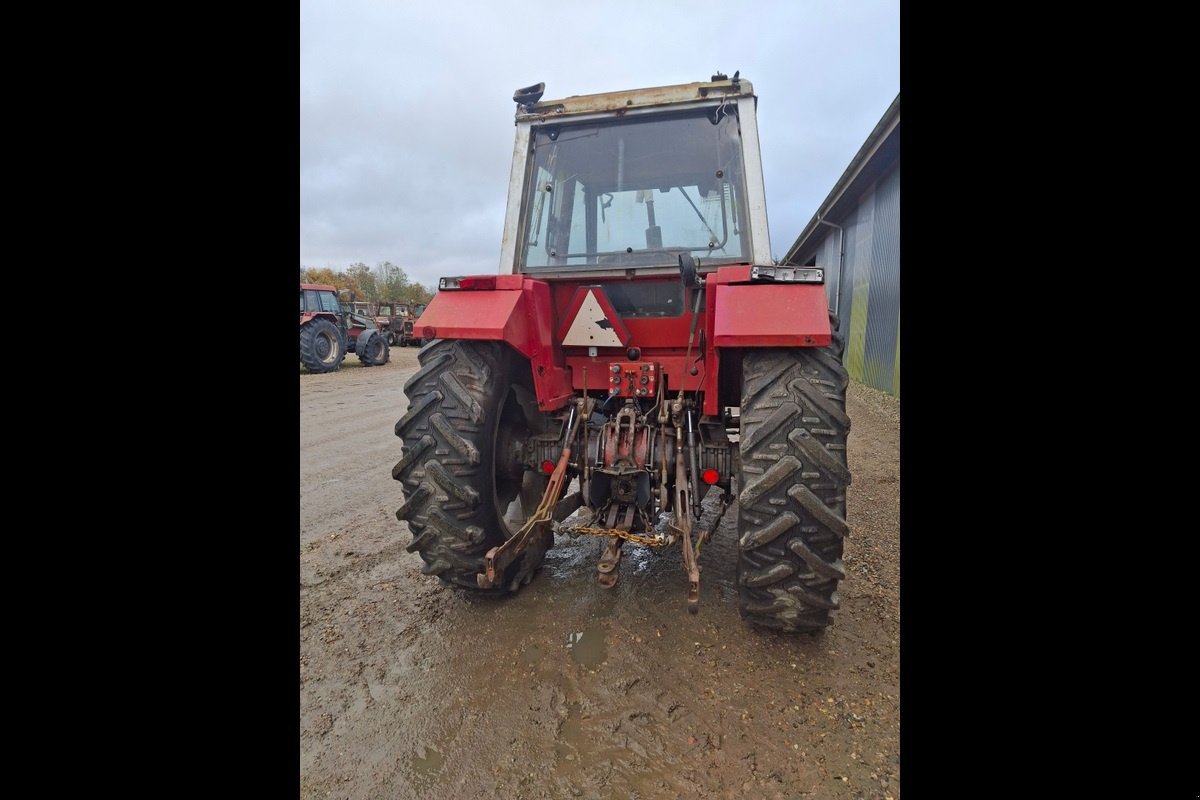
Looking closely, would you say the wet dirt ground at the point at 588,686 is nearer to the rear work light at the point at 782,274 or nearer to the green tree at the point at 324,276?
the rear work light at the point at 782,274

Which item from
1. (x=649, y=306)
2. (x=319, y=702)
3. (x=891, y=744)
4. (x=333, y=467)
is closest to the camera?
(x=891, y=744)

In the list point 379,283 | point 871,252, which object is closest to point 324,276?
point 379,283

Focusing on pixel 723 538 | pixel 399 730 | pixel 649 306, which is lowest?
pixel 399 730

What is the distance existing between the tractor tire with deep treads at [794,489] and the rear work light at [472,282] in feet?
4.21

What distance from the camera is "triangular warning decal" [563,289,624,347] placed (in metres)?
2.82

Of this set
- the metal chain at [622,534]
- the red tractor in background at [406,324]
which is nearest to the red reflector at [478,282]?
the metal chain at [622,534]

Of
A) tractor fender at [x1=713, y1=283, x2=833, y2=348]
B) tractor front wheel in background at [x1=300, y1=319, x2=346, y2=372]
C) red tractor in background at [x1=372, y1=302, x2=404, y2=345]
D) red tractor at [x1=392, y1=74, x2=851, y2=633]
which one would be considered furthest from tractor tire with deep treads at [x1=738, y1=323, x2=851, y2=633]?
red tractor in background at [x1=372, y1=302, x2=404, y2=345]

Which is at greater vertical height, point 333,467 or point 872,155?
point 872,155

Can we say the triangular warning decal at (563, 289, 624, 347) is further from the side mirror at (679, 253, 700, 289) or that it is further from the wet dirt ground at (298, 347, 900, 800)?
the wet dirt ground at (298, 347, 900, 800)

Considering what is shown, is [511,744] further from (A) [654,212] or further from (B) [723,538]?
(A) [654,212]

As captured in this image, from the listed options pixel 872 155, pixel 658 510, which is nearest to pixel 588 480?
pixel 658 510

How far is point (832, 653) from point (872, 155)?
29.4ft

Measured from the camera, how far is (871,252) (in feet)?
32.9

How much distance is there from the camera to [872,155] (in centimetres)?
888
